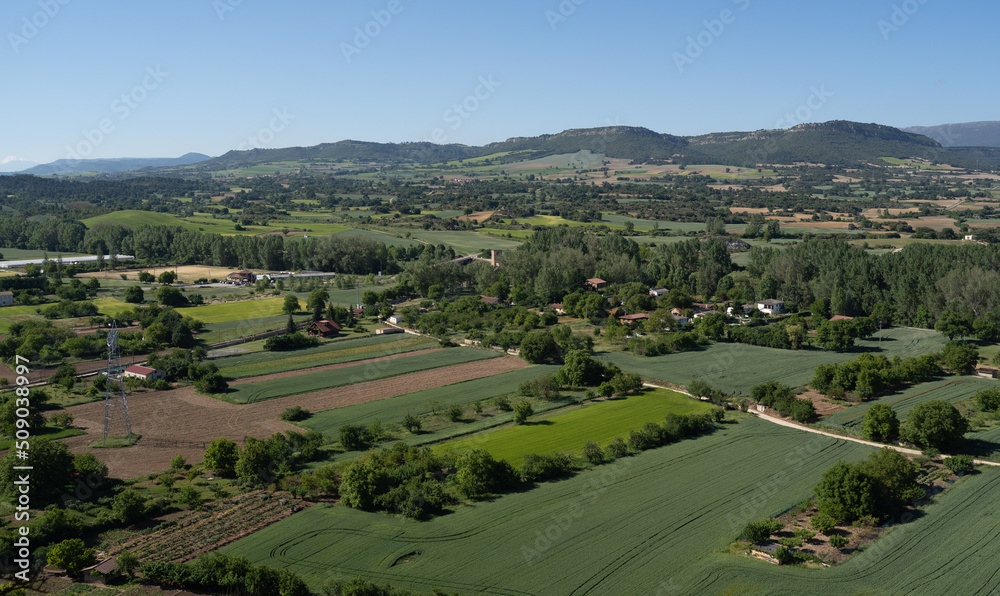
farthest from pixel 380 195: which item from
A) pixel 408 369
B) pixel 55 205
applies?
pixel 408 369

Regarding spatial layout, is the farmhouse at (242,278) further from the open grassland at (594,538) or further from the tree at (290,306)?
the open grassland at (594,538)

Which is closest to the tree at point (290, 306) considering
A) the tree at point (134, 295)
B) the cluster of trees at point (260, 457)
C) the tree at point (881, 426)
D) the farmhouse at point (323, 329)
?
the farmhouse at point (323, 329)

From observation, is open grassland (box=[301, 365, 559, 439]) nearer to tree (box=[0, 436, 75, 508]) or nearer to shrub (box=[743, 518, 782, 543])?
tree (box=[0, 436, 75, 508])

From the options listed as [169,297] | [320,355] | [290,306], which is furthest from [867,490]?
[169,297]

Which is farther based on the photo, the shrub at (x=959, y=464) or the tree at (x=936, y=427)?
the tree at (x=936, y=427)

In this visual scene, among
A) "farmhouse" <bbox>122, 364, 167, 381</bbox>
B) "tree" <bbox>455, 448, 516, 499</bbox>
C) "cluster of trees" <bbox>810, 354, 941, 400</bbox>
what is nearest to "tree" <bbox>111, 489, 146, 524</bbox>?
"tree" <bbox>455, 448, 516, 499</bbox>

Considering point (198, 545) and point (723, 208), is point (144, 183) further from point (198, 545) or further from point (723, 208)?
point (198, 545)
